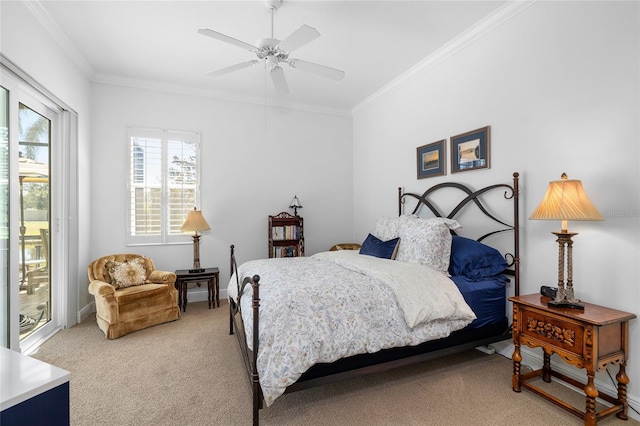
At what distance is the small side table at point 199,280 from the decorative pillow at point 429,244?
2.53m

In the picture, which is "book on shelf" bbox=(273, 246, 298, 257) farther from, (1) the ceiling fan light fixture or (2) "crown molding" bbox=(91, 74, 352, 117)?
(1) the ceiling fan light fixture

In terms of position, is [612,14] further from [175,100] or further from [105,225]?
[105,225]

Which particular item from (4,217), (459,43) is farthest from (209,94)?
(459,43)

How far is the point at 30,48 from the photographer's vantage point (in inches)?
104

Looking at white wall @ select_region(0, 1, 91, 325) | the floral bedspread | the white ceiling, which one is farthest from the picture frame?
white wall @ select_region(0, 1, 91, 325)

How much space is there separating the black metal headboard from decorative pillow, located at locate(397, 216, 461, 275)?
1.16 ft

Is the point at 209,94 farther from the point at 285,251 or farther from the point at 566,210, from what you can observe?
the point at 566,210

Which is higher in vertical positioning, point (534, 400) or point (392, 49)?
point (392, 49)

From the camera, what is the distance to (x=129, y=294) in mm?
3299

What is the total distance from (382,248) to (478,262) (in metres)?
0.90

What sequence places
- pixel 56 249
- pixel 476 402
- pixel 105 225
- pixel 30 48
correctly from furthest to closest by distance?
pixel 105 225
pixel 56 249
pixel 30 48
pixel 476 402

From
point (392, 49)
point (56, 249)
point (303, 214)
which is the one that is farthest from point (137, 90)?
point (392, 49)

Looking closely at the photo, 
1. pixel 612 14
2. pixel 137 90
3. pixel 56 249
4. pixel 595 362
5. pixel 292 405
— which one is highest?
pixel 137 90

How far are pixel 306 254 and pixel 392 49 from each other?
3215mm
